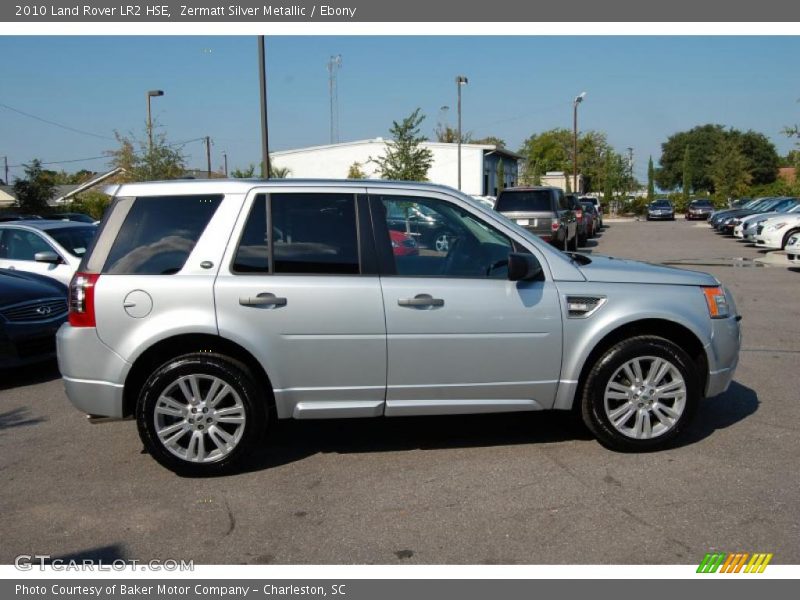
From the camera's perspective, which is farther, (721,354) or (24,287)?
(24,287)

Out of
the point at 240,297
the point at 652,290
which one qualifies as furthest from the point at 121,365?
the point at 652,290

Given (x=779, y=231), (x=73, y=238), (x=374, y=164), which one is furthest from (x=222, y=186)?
(x=374, y=164)

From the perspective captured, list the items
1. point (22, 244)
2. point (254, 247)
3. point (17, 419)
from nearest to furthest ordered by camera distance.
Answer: point (254, 247)
point (17, 419)
point (22, 244)

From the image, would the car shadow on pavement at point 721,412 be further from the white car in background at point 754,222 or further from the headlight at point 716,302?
the white car in background at point 754,222

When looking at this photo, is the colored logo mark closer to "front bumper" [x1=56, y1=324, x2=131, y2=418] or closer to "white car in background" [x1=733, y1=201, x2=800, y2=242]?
"front bumper" [x1=56, y1=324, x2=131, y2=418]

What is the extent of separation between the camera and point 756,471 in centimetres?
477

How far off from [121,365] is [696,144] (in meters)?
103

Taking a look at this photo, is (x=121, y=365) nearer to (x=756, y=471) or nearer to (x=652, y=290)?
(x=652, y=290)

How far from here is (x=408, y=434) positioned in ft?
18.7

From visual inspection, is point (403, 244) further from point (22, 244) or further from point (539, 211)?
point (539, 211)

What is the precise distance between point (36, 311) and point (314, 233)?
14.5ft

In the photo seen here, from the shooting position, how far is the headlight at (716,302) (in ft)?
17.1

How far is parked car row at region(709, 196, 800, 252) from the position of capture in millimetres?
20109
